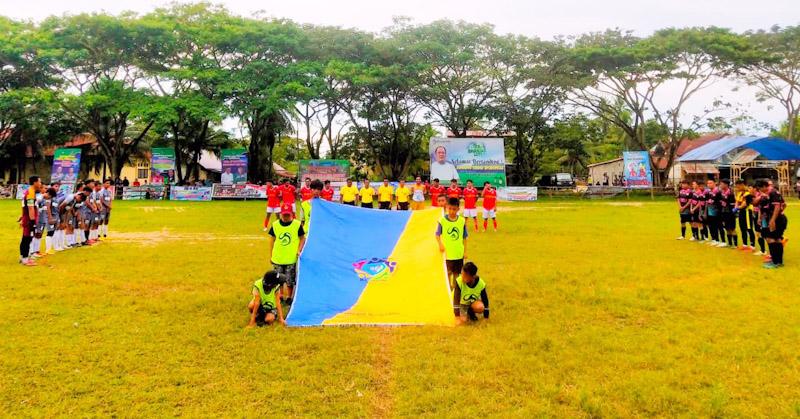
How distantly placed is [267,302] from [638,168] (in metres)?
36.4

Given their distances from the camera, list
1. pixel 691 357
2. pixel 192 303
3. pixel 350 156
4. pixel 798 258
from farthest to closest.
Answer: pixel 350 156
pixel 798 258
pixel 192 303
pixel 691 357

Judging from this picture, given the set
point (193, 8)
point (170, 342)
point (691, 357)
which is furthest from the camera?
point (193, 8)

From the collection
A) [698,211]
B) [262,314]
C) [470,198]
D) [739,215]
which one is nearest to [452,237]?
[262,314]

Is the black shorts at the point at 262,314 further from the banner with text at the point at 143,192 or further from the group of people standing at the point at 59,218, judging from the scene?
the banner with text at the point at 143,192

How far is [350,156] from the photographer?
4425 cm

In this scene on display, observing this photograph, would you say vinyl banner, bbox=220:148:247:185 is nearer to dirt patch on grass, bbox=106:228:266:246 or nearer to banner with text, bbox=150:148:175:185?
banner with text, bbox=150:148:175:185

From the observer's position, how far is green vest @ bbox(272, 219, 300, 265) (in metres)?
7.46

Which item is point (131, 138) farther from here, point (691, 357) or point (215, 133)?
point (691, 357)

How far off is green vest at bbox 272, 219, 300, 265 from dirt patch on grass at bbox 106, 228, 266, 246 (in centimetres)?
802

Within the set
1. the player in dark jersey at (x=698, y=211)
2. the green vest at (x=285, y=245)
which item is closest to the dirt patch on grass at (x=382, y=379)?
the green vest at (x=285, y=245)

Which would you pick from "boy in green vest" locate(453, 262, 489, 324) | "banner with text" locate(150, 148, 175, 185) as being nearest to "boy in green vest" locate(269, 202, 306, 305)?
"boy in green vest" locate(453, 262, 489, 324)

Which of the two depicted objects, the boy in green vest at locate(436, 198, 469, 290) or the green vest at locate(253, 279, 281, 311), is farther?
the boy in green vest at locate(436, 198, 469, 290)

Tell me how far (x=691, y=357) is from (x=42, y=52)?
37.9m

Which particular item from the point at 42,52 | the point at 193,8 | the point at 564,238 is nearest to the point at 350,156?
the point at 193,8
